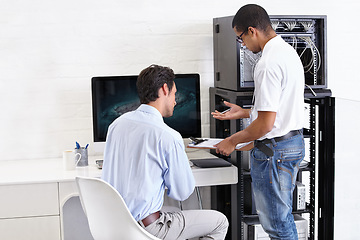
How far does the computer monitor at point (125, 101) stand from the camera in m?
3.10

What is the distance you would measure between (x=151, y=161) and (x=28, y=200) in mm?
1001

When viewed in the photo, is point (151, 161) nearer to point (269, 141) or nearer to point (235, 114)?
point (269, 141)

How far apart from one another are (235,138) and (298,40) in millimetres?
836

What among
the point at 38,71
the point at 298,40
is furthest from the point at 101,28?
the point at 298,40

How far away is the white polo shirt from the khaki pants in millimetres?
504

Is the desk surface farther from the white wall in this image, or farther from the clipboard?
the white wall

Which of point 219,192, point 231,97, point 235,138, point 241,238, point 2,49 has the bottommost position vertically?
point 241,238

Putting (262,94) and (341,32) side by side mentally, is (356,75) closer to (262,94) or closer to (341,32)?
(341,32)

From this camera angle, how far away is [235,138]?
8.68ft

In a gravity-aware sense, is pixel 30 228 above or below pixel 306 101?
below

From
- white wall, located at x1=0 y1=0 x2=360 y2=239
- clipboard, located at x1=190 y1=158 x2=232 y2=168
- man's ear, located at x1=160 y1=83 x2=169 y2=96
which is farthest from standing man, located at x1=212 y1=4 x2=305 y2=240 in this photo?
white wall, located at x1=0 y1=0 x2=360 y2=239

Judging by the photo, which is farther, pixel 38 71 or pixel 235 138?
pixel 38 71

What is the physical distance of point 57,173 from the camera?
293cm

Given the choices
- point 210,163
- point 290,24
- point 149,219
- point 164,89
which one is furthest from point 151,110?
point 290,24
